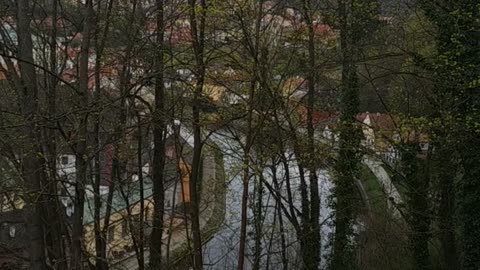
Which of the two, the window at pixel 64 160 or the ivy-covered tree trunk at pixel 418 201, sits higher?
the window at pixel 64 160

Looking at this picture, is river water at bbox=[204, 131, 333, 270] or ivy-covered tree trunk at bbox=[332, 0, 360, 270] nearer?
ivy-covered tree trunk at bbox=[332, 0, 360, 270]

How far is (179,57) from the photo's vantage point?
988 centimetres

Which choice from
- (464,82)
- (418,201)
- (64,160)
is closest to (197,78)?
(64,160)

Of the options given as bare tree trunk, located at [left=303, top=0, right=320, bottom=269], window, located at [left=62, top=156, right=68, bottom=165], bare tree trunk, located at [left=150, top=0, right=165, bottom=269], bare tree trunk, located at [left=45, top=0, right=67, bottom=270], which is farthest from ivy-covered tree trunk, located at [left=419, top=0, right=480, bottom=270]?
window, located at [left=62, top=156, right=68, bottom=165]

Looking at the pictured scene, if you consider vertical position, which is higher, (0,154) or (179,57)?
(179,57)

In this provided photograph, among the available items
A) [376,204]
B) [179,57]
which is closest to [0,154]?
[179,57]

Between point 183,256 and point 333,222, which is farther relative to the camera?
point 333,222

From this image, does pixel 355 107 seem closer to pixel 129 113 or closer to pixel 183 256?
pixel 183 256

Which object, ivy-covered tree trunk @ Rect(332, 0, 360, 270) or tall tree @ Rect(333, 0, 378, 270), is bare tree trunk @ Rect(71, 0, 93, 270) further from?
ivy-covered tree trunk @ Rect(332, 0, 360, 270)

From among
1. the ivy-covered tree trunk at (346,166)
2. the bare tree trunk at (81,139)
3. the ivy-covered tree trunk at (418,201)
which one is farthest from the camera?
the ivy-covered tree trunk at (418,201)

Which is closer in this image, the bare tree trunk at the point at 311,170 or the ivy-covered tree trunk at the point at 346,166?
the bare tree trunk at the point at 311,170

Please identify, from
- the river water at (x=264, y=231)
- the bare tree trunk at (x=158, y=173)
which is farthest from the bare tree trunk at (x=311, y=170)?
the bare tree trunk at (x=158, y=173)

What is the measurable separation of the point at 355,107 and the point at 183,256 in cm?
517

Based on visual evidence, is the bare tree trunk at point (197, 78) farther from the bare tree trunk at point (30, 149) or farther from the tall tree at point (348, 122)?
the bare tree trunk at point (30, 149)
